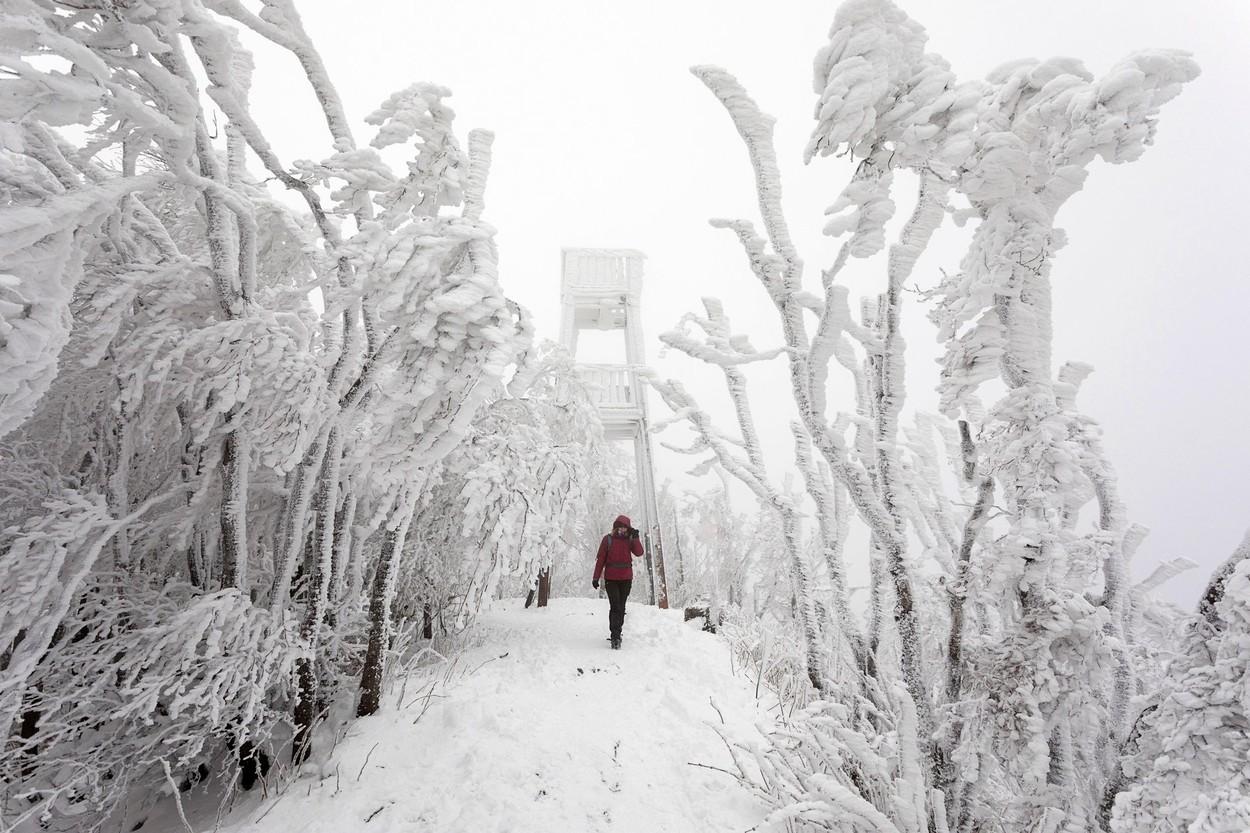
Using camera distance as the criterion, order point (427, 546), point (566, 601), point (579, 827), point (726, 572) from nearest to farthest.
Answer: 1. point (579, 827)
2. point (427, 546)
3. point (566, 601)
4. point (726, 572)

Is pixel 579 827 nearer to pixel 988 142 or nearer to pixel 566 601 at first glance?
pixel 988 142

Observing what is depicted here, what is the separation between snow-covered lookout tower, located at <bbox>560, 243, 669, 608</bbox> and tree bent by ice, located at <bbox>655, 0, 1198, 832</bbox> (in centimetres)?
745

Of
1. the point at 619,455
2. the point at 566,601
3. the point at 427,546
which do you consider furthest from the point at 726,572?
the point at 427,546

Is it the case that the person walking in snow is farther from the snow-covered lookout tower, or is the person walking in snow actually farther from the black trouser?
the snow-covered lookout tower

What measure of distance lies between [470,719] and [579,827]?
1175 mm

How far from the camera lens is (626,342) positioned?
11086 mm

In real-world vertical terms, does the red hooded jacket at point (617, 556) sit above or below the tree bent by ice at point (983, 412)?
below

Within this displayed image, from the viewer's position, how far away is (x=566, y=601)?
10.6m

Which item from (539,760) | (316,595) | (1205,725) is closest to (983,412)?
(1205,725)

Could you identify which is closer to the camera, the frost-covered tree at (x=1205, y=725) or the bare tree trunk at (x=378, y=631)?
the frost-covered tree at (x=1205, y=725)

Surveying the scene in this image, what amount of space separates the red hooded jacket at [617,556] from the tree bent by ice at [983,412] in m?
3.87

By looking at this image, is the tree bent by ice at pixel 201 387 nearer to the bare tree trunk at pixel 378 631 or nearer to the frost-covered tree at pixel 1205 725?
the bare tree trunk at pixel 378 631

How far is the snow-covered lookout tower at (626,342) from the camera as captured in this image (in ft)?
33.1

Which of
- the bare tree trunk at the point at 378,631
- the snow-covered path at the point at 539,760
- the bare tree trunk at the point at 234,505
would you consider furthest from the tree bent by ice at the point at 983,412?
the bare tree trunk at the point at 234,505
